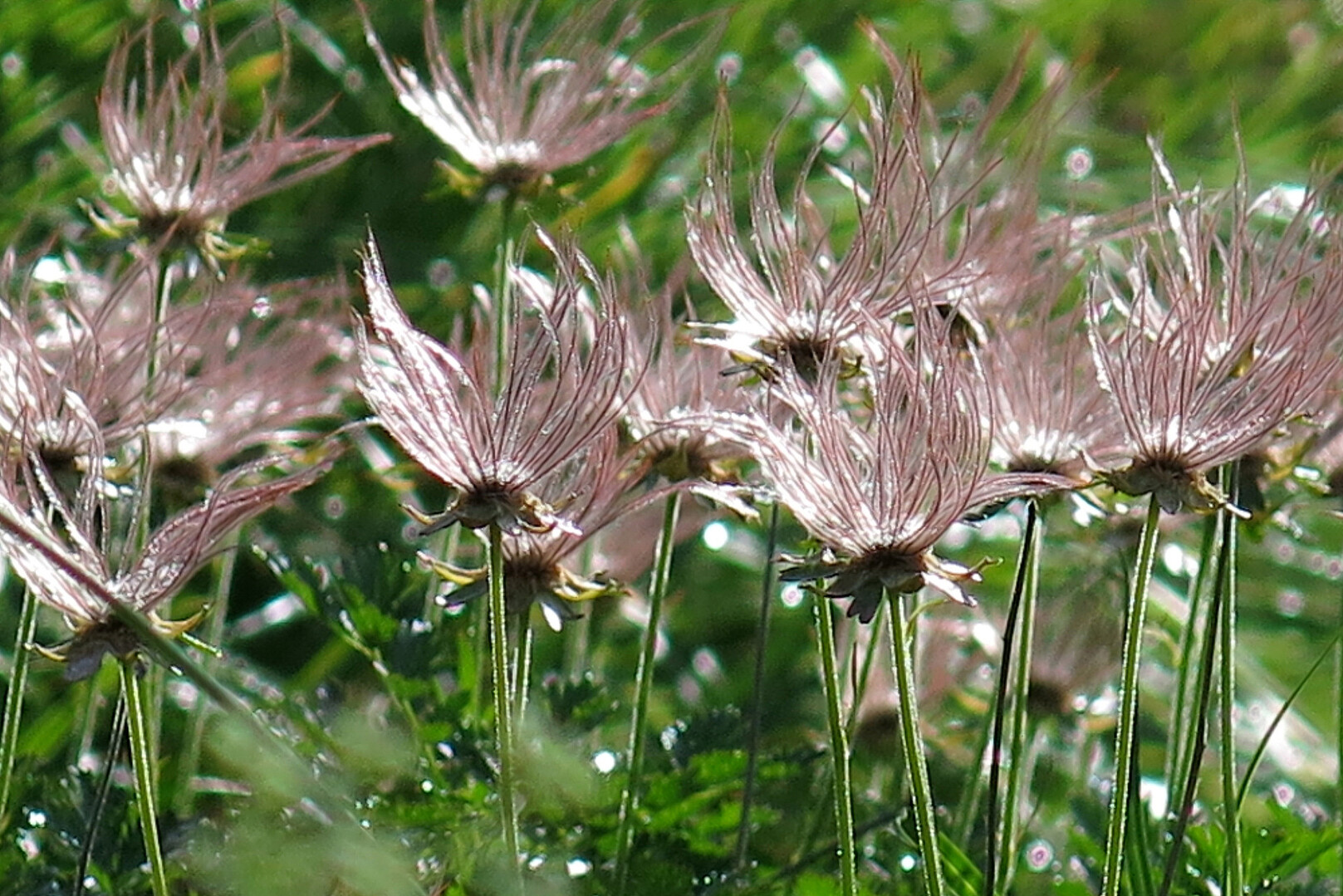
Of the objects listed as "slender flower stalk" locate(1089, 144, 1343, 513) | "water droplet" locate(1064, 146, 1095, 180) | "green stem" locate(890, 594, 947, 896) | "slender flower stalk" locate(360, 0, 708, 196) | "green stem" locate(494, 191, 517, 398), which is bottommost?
"green stem" locate(890, 594, 947, 896)

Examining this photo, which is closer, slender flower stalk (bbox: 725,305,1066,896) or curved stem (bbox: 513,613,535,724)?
slender flower stalk (bbox: 725,305,1066,896)

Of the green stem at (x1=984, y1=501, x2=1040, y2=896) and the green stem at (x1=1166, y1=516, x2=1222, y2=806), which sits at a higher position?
the green stem at (x1=1166, y1=516, x2=1222, y2=806)

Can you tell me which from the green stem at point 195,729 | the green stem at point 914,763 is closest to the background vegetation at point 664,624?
the green stem at point 195,729

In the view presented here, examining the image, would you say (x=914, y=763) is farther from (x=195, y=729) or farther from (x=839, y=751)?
(x=195, y=729)

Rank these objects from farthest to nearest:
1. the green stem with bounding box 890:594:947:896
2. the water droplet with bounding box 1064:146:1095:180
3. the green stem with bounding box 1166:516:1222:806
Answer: the water droplet with bounding box 1064:146:1095:180
the green stem with bounding box 1166:516:1222:806
the green stem with bounding box 890:594:947:896

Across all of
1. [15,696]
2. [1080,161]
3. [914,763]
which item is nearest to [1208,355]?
[914,763]

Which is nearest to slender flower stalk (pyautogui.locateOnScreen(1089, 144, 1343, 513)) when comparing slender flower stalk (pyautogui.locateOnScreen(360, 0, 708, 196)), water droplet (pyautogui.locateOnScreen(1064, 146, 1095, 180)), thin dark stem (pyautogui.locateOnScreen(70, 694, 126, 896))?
slender flower stalk (pyautogui.locateOnScreen(360, 0, 708, 196))

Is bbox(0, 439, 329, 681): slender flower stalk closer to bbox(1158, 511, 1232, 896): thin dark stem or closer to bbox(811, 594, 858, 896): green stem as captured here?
bbox(811, 594, 858, 896): green stem
